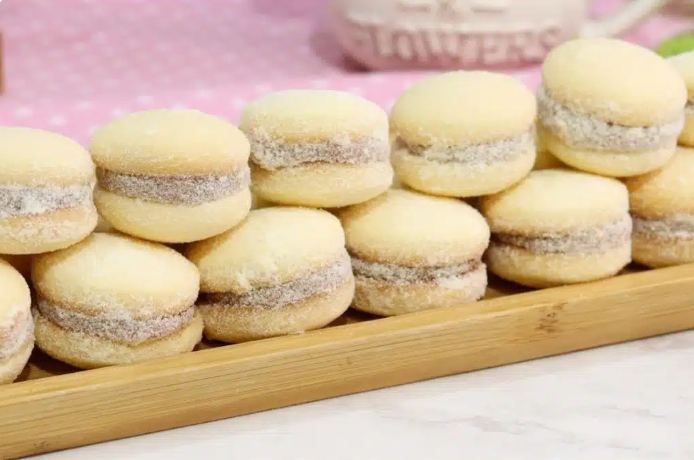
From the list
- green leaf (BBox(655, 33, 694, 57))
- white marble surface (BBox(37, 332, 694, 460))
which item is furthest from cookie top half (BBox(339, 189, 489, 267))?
green leaf (BBox(655, 33, 694, 57))

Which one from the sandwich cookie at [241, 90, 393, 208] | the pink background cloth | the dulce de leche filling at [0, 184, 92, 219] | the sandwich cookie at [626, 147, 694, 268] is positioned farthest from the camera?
the pink background cloth

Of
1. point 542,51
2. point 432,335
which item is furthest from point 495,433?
point 542,51

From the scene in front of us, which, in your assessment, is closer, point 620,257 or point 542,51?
point 620,257

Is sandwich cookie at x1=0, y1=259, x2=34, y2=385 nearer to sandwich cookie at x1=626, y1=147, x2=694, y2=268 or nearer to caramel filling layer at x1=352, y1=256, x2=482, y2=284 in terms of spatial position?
caramel filling layer at x1=352, y1=256, x2=482, y2=284

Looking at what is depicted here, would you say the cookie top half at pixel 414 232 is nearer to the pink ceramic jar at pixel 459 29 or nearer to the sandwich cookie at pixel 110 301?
the sandwich cookie at pixel 110 301

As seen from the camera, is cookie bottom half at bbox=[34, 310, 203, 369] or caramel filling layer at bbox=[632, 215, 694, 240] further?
caramel filling layer at bbox=[632, 215, 694, 240]

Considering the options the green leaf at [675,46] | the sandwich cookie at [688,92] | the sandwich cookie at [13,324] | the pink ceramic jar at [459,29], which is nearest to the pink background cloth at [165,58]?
the pink ceramic jar at [459,29]

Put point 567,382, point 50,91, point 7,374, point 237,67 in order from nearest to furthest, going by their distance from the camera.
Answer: point 7,374, point 567,382, point 50,91, point 237,67

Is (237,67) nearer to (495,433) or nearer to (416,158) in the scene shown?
(416,158)
